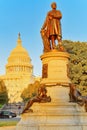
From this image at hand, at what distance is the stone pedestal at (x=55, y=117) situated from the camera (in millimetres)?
18406

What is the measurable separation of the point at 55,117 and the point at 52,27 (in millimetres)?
6213

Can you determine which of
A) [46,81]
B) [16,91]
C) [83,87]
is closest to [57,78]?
[46,81]

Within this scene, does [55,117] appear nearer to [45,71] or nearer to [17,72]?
[45,71]

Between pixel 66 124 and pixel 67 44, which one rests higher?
pixel 67 44

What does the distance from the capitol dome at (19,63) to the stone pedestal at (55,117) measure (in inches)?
6040

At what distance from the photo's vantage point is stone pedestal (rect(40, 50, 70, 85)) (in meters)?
21.4

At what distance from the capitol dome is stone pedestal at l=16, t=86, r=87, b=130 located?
153417mm

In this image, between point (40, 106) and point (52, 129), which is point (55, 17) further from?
point (52, 129)

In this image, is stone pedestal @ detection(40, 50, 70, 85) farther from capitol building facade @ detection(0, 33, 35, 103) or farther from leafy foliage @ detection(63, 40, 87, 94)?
capitol building facade @ detection(0, 33, 35, 103)

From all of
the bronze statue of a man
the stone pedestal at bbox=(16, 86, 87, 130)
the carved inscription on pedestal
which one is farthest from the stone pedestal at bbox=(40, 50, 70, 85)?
the stone pedestal at bbox=(16, 86, 87, 130)

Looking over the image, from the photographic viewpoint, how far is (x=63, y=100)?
20859 mm

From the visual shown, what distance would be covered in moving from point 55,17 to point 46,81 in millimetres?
4111

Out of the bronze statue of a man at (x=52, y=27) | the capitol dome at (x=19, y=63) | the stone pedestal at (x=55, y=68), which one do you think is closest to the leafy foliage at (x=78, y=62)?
the bronze statue of a man at (x=52, y=27)

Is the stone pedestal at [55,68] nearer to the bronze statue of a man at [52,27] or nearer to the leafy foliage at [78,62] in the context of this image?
the bronze statue of a man at [52,27]
